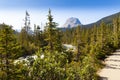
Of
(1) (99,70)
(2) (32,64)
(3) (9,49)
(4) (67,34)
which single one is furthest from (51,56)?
(4) (67,34)

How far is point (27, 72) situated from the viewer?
23.7 m

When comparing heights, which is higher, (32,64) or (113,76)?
(32,64)

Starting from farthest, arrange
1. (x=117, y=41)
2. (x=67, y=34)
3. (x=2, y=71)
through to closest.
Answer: (x=67, y=34), (x=117, y=41), (x=2, y=71)

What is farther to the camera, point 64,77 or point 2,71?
point 64,77

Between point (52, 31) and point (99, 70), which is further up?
point (52, 31)

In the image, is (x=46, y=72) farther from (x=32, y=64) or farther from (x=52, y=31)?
(x=52, y=31)

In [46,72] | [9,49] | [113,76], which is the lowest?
[113,76]

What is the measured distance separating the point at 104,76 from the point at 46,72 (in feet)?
46.6

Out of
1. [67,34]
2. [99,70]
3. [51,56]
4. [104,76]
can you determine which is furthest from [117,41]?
[67,34]

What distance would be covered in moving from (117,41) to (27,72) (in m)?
59.2

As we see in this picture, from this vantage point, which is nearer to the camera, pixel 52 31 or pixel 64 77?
pixel 64 77

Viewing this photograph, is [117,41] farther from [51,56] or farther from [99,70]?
[51,56]

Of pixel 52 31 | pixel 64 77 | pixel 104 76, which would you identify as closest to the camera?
pixel 64 77

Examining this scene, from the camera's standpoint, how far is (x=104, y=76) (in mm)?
35312
